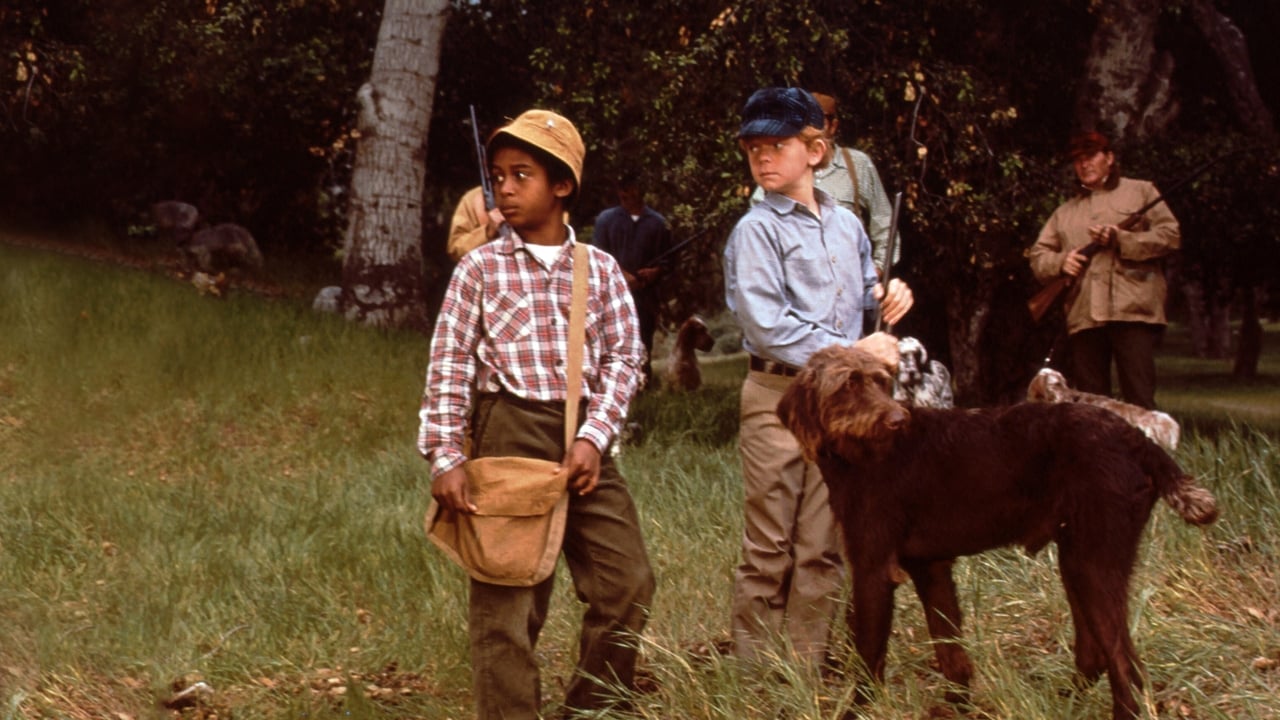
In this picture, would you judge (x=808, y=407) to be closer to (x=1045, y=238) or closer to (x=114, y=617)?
(x=114, y=617)

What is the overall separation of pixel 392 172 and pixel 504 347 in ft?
37.2

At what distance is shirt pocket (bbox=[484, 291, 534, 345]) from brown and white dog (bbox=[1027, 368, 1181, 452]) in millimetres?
4837

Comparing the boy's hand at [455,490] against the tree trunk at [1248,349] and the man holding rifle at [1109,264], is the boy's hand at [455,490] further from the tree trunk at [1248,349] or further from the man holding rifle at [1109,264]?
the tree trunk at [1248,349]

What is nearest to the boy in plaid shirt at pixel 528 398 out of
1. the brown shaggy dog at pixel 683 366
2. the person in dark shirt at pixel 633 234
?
the person in dark shirt at pixel 633 234

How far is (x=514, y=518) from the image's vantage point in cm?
451

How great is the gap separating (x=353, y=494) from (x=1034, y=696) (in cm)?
590

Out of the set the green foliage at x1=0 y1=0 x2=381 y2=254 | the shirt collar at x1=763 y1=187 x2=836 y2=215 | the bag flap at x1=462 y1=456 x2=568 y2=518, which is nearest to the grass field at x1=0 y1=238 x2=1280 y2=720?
Result: the bag flap at x1=462 y1=456 x2=568 y2=518

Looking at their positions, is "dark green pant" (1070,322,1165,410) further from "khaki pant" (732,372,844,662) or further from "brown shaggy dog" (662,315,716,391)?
"brown shaggy dog" (662,315,716,391)

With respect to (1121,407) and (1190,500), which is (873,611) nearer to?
(1190,500)

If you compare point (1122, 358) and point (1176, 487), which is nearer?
point (1176, 487)

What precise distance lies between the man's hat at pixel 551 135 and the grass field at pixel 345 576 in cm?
157

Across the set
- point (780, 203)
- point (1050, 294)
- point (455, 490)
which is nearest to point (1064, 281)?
point (1050, 294)

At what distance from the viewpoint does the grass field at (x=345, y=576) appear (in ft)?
16.3

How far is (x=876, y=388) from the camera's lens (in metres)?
4.32
